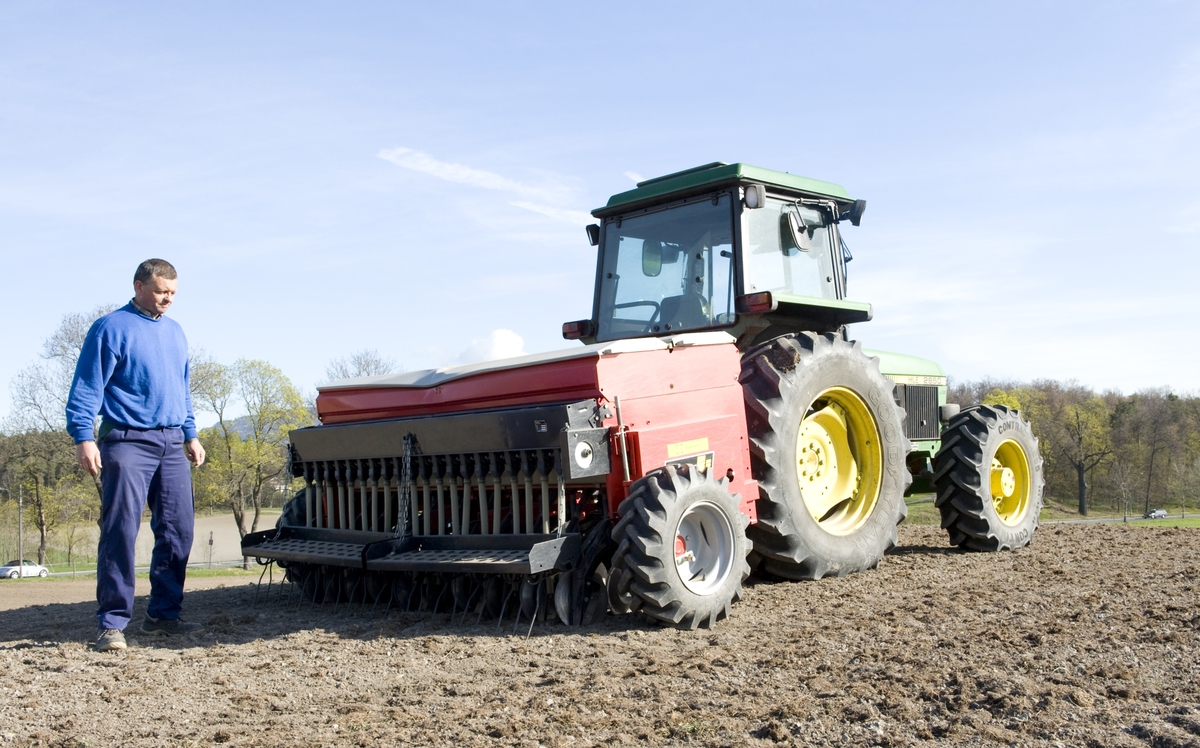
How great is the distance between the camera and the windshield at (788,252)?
6398 mm

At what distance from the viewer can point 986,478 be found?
288 inches

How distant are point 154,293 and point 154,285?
4 centimetres

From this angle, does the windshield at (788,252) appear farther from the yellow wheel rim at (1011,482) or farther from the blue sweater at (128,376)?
the blue sweater at (128,376)

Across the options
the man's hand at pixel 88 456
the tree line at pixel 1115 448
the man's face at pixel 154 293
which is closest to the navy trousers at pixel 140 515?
the man's hand at pixel 88 456

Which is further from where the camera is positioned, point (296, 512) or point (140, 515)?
point (296, 512)

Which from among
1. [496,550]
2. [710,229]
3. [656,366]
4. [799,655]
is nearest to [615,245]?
[710,229]

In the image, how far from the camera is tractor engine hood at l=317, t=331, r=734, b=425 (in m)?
4.78

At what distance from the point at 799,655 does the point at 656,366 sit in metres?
1.71

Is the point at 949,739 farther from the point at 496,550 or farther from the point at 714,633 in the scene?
the point at 496,550

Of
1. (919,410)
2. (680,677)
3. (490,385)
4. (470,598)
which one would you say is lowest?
(680,677)

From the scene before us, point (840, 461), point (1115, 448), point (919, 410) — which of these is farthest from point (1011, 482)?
point (1115, 448)

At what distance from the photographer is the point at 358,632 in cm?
479

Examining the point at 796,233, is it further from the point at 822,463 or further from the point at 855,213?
the point at 822,463

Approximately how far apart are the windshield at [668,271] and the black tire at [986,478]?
8.00 ft
